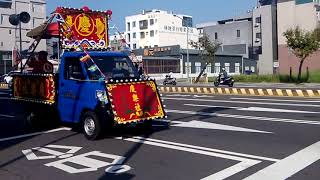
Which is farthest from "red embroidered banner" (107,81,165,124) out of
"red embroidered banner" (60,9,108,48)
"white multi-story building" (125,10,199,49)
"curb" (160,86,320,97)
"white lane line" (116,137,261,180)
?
"white multi-story building" (125,10,199,49)

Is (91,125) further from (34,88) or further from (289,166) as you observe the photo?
(289,166)

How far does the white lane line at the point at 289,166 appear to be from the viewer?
7.09 m

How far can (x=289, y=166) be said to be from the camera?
768 cm

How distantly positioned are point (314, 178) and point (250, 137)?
3668 mm

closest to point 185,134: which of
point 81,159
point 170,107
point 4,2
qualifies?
point 81,159

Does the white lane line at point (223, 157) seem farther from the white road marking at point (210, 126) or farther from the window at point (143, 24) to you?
the window at point (143, 24)

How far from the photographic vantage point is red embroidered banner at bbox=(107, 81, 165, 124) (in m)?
10.6

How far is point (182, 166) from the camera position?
792cm

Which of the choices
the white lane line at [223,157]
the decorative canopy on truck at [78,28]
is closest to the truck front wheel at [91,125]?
the white lane line at [223,157]

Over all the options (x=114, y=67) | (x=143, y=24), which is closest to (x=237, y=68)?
(x=143, y=24)

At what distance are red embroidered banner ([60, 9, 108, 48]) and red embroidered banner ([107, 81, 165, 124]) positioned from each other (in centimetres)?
302

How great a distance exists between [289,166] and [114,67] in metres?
5.35

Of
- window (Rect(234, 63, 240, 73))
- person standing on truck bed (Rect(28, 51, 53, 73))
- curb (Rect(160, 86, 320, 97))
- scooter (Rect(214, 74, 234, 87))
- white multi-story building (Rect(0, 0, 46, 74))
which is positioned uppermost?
white multi-story building (Rect(0, 0, 46, 74))

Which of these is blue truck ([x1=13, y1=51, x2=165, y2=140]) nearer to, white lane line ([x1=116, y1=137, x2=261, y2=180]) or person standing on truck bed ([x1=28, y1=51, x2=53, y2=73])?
person standing on truck bed ([x1=28, y1=51, x2=53, y2=73])
